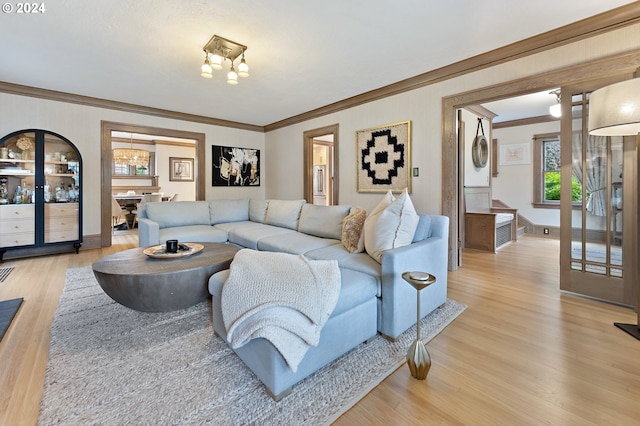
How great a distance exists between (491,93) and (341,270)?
8.45 ft

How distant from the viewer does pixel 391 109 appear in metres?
3.97

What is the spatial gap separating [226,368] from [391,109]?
3652 mm

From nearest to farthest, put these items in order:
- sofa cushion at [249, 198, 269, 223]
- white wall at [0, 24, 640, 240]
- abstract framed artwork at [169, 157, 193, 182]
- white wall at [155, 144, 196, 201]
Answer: white wall at [0, 24, 640, 240]
sofa cushion at [249, 198, 269, 223]
white wall at [155, 144, 196, 201]
abstract framed artwork at [169, 157, 193, 182]

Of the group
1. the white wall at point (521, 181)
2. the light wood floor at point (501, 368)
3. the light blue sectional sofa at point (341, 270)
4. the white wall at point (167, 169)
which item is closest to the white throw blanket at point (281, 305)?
the light blue sectional sofa at point (341, 270)

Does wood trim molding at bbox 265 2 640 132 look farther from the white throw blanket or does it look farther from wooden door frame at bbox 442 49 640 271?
the white throw blanket

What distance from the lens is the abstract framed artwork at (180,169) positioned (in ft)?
29.2

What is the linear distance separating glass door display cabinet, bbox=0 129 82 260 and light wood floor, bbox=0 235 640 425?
4.85 feet

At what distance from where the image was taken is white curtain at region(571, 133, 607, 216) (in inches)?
98.9

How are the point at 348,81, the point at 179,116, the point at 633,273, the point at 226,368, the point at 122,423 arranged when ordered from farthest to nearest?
1. the point at 179,116
2. the point at 348,81
3. the point at 633,273
4. the point at 226,368
5. the point at 122,423

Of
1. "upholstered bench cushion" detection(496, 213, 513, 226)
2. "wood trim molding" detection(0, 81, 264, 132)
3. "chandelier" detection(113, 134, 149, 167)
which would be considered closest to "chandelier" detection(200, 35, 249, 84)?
"wood trim molding" detection(0, 81, 264, 132)

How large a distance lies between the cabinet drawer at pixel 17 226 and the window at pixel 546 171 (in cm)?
906

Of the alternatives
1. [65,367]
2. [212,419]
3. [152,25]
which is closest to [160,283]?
[65,367]

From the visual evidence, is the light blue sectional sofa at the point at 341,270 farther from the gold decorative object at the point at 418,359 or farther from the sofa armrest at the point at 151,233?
the gold decorative object at the point at 418,359

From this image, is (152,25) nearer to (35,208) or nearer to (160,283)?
(160,283)
